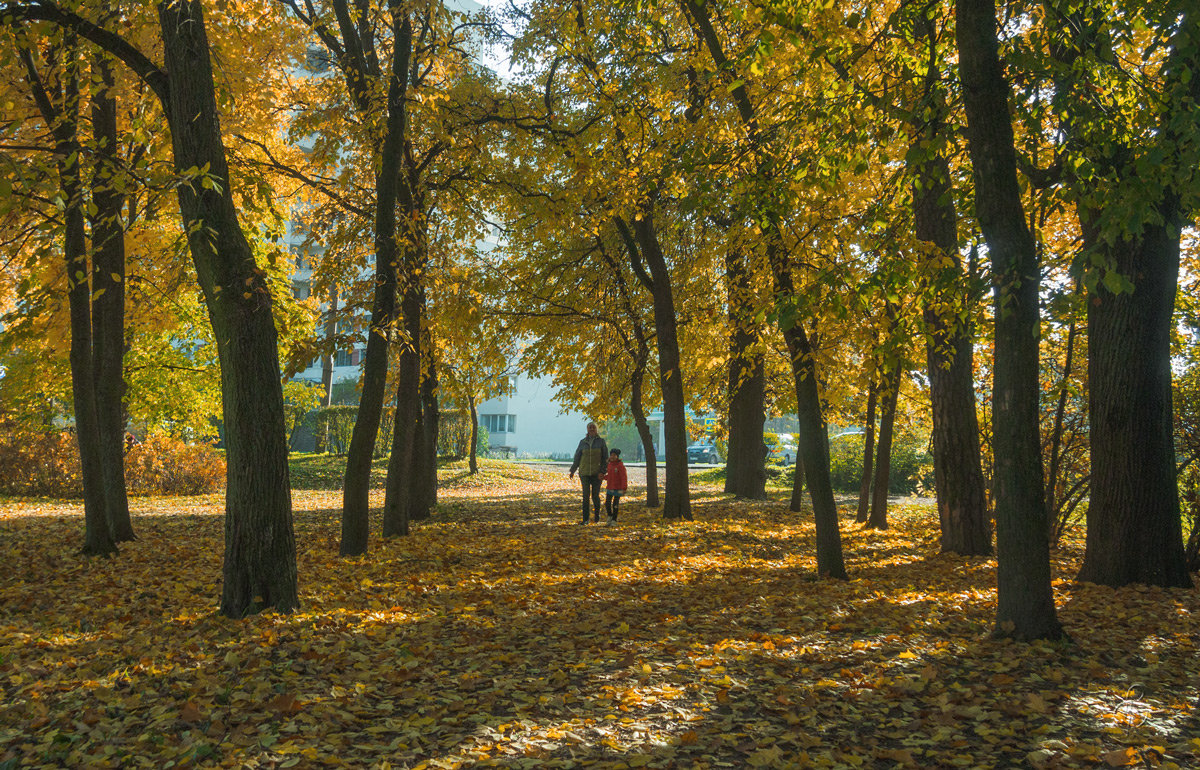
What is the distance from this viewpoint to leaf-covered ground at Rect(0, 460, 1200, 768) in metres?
4.00

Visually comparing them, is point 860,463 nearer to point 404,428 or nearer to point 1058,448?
point 1058,448

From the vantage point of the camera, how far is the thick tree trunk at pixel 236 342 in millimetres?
6359

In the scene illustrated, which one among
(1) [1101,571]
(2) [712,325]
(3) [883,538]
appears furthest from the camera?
(2) [712,325]

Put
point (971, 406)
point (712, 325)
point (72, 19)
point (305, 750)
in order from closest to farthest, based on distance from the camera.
Answer: point (305, 750)
point (72, 19)
point (971, 406)
point (712, 325)

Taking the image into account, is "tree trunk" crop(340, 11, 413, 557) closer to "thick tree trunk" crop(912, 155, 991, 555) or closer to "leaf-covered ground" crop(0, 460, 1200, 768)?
"leaf-covered ground" crop(0, 460, 1200, 768)

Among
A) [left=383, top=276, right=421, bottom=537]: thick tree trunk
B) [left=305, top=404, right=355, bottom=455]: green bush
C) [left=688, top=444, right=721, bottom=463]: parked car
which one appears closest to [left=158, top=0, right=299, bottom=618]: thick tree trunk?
[left=383, top=276, right=421, bottom=537]: thick tree trunk

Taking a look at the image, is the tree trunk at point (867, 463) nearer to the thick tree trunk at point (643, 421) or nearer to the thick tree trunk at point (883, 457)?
the thick tree trunk at point (883, 457)

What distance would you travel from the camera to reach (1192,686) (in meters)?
5.01

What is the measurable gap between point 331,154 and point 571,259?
647 cm

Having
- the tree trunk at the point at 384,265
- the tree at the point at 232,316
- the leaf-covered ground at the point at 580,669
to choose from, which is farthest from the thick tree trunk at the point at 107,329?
the tree at the point at 232,316

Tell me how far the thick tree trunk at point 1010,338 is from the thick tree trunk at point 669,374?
345 inches

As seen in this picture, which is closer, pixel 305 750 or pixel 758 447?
pixel 305 750

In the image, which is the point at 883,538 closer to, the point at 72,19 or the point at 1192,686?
the point at 1192,686

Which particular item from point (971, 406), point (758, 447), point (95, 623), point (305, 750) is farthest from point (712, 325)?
point (305, 750)
